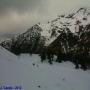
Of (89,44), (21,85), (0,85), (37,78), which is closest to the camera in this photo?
(0,85)

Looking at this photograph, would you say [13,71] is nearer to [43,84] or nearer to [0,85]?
[43,84]

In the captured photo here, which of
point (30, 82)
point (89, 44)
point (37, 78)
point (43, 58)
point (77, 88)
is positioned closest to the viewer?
point (30, 82)

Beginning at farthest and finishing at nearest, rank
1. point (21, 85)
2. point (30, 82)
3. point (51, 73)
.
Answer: point (51, 73) < point (30, 82) < point (21, 85)

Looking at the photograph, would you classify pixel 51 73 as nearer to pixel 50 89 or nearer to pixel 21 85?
pixel 50 89

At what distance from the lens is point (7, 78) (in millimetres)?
36188

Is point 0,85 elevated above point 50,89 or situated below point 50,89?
above

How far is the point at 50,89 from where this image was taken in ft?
129

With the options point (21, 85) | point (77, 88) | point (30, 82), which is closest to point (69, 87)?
point (77, 88)

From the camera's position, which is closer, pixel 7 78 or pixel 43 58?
pixel 7 78

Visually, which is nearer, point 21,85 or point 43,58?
point 21,85

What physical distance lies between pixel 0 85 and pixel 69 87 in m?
17.1

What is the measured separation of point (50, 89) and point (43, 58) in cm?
9571

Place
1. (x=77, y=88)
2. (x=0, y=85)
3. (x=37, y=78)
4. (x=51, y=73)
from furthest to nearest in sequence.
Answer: (x=51, y=73)
(x=77, y=88)
(x=37, y=78)
(x=0, y=85)

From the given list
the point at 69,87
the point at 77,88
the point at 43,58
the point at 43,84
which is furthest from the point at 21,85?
the point at 43,58
